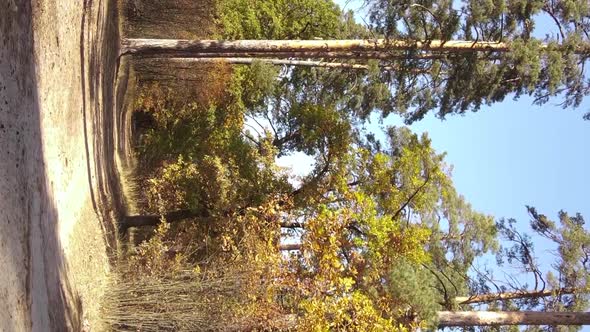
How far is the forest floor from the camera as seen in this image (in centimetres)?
915

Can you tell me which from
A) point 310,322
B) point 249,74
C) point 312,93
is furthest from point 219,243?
point 312,93

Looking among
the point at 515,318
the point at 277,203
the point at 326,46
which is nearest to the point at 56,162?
the point at 277,203

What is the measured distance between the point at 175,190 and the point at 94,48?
15.2 feet

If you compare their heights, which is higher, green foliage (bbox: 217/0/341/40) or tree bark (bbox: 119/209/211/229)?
green foliage (bbox: 217/0/341/40)

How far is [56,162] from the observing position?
12.5 metres

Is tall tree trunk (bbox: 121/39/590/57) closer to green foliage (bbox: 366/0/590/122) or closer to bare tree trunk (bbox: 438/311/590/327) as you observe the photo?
green foliage (bbox: 366/0/590/122)

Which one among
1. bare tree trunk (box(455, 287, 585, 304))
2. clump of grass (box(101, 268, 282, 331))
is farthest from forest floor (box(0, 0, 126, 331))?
bare tree trunk (box(455, 287, 585, 304))

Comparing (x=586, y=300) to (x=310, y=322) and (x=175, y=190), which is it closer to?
(x=310, y=322)

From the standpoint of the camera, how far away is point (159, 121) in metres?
23.0

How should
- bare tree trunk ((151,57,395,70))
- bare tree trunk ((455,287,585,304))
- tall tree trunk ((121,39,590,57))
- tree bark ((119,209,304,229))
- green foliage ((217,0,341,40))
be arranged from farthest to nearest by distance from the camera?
1. green foliage ((217,0,341,40))
2. bare tree trunk ((151,57,395,70))
3. bare tree trunk ((455,287,585,304))
4. tree bark ((119,209,304,229))
5. tall tree trunk ((121,39,590,57))

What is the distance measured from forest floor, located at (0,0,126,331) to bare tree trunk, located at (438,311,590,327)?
9225mm

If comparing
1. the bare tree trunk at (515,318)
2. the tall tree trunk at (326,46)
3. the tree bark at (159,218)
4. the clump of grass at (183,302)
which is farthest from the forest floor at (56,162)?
the bare tree trunk at (515,318)

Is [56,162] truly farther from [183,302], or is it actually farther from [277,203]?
[277,203]

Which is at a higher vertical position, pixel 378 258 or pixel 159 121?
pixel 159 121
